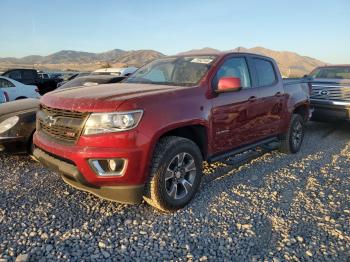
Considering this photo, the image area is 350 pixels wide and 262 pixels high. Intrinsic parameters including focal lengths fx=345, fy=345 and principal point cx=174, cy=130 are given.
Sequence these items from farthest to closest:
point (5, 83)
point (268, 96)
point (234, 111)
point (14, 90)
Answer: point (14, 90), point (5, 83), point (268, 96), point (234, 111)

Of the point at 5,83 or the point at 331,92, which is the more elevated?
the point at 5,83

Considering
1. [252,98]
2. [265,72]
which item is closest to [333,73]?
[265,72]

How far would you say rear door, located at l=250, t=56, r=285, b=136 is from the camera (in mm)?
5309

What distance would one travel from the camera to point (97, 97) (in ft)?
11.9

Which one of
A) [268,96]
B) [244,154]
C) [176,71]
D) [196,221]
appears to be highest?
[176,71]

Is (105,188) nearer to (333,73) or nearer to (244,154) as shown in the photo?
(244,154)

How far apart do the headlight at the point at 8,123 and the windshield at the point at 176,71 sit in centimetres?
180

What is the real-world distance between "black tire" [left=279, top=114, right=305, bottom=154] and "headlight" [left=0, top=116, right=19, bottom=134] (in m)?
4.46

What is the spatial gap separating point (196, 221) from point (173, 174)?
1.88 feet

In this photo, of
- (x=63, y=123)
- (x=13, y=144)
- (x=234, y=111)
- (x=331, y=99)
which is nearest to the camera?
(x=63, y=123)

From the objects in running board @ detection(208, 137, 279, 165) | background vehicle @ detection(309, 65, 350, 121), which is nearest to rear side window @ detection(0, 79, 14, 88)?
running board @ detection(208, 137, 279, 165)

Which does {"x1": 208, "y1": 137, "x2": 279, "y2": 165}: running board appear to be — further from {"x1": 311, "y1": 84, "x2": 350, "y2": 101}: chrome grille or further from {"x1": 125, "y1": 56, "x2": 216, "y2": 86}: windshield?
{"x1": 311, "y1": 84, "x2": 350, "y2": 101}: chrome grille

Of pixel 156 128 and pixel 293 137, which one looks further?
pixel 293 137

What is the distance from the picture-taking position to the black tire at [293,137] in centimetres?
628
